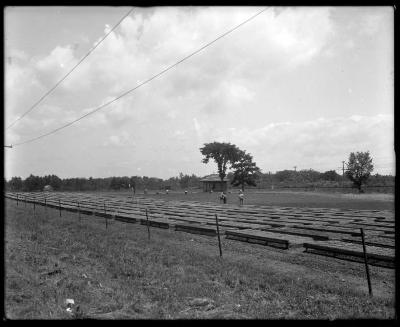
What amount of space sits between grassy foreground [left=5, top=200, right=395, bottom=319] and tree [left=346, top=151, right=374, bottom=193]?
46854 mm

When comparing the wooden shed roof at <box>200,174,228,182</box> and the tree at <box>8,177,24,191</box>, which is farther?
the tree at <box>8,177,24,191</box>

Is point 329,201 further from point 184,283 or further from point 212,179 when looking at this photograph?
Answer: point 212,179

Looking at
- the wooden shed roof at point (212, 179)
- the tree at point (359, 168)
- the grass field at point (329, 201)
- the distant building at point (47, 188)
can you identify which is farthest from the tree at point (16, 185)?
the tree at point (359, 168)

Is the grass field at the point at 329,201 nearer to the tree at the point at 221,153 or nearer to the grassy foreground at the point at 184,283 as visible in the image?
the grassy foreground at the point at 184,283

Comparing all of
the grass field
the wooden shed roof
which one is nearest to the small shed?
the wooden shed roof

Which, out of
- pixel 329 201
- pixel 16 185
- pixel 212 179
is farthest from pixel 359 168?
pixel 16 185

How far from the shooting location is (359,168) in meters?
53.6

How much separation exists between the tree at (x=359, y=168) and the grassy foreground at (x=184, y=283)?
46854 mm

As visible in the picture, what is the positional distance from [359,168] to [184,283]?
5248 cm

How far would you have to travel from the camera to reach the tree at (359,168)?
53.2 meters

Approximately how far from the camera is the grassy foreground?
18.2 feet

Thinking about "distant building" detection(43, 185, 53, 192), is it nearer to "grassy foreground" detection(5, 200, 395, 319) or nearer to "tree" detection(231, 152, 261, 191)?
"tree" detection(231, 152, 261, 191)
